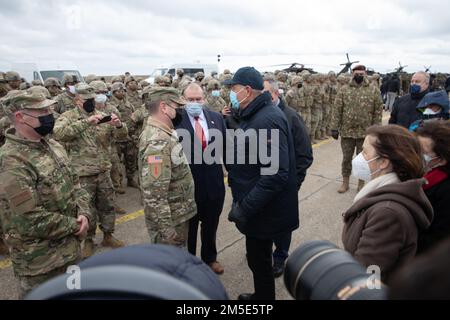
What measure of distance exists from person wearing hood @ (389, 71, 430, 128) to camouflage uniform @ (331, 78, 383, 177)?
64 cm

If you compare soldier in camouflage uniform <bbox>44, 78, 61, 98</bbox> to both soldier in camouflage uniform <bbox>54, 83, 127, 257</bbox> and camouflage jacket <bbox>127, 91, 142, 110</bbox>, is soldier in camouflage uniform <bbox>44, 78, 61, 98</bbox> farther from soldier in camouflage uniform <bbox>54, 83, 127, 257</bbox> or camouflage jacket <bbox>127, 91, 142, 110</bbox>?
soldier in camouflage uniform <bbox>54, 83, 127, 257</bbox>

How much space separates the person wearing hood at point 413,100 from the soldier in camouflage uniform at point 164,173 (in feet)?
12.1

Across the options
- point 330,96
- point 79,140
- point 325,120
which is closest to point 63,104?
point 79,140

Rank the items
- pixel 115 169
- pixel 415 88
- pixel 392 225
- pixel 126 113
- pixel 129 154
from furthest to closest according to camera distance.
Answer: pixel 126 113, pixel 129 154, pixel 115 169, pixel 415 88, pixel 392 225

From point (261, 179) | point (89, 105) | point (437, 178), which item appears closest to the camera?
point (437, 178)

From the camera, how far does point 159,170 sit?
8.05 ft

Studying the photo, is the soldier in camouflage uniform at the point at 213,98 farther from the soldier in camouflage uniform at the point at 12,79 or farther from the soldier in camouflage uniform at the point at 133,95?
the soldier in camouflage uniform at the point at 12,79

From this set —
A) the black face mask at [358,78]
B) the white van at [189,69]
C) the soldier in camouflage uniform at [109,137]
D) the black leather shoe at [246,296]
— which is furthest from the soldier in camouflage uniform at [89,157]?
the white van at [189,69]

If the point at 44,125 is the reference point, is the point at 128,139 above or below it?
below

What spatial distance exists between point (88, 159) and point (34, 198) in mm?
1776

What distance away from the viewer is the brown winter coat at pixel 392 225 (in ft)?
5.27

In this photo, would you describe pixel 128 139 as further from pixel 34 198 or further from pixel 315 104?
pixel 315 104

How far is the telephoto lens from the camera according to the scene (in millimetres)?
782
